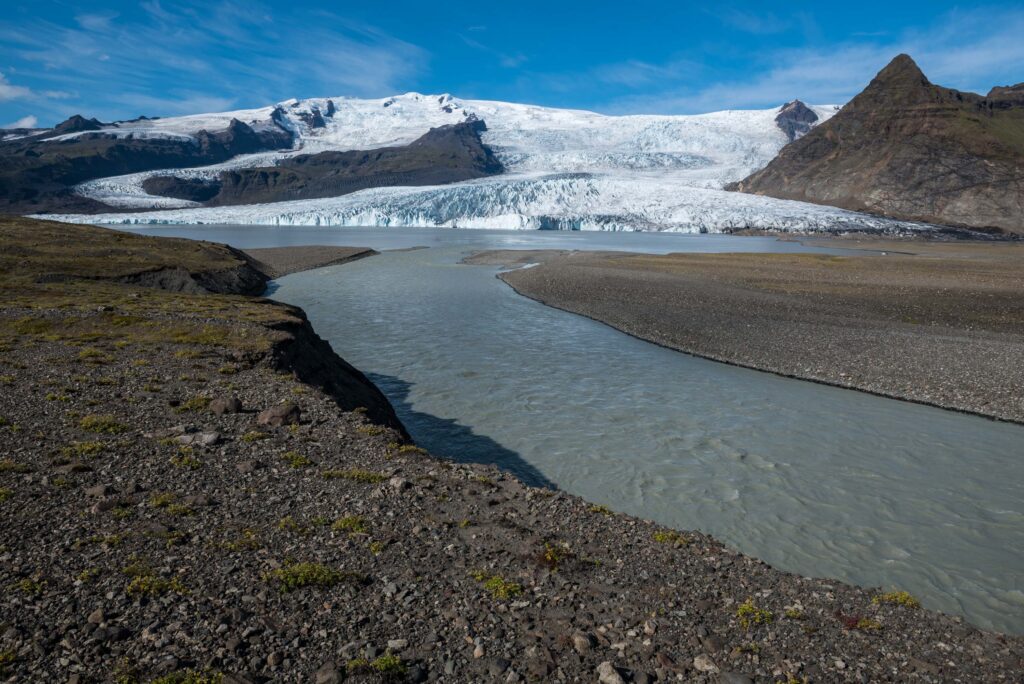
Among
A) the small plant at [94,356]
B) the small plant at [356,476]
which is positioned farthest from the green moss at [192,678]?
the small plant at [94,356]

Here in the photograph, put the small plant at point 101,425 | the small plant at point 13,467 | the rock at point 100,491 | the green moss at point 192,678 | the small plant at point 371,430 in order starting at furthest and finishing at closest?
the small plant at point 371,430
the small plant at point 101,425
the small plant at point 13,467
the rock at point 100,491
the green moss at point 192,678

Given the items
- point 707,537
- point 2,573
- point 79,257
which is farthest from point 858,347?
point 79,257

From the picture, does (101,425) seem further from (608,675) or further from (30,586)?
(608,675)

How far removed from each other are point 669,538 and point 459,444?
7.03m

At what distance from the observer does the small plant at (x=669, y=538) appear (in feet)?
31.7

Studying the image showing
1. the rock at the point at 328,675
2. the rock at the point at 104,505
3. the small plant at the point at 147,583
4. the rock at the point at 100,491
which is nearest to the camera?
the rock at the point at 328,675

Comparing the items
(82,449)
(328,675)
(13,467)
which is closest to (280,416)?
(82,449)

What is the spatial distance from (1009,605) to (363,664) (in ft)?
31.9

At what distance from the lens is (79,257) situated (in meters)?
38.7

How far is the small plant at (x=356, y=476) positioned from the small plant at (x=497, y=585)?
3107 millimetres

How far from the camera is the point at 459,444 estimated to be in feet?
51.4

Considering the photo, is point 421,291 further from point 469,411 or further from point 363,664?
point 363,664

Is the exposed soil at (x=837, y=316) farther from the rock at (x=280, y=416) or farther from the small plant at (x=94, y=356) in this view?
the small plant at (x=94, y=356)

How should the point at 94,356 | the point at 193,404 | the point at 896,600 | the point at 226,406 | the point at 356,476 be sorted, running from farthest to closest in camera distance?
the point at 94,356, the point at 193,404, the point at 226,406, the point at 356,476, the point at 896,600
